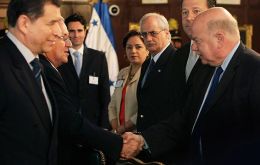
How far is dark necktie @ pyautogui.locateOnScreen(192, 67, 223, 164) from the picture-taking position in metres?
3.05

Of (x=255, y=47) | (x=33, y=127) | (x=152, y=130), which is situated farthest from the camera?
(x=255, y=47)

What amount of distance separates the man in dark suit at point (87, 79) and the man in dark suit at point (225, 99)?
2.46m

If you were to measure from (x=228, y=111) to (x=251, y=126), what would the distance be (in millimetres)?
147

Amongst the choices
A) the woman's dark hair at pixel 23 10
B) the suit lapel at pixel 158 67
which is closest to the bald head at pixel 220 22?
the woman's dark hair at pixel 23 10

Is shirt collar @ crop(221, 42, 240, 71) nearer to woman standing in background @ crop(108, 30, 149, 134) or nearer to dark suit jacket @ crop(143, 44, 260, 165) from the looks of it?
dark suit jacket @ crop(143, 44, 260, 165)

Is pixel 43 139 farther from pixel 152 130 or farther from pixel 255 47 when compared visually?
pixel 255 47

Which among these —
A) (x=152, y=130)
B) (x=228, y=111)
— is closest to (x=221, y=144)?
(x=228, y=111)

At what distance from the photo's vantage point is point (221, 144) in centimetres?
296

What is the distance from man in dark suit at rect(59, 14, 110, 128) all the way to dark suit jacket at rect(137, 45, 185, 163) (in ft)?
4.12

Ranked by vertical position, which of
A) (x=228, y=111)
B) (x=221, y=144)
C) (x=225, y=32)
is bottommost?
(x=221, y=144)

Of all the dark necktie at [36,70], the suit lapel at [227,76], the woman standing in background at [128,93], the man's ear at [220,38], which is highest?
the man's ear at [220,38]

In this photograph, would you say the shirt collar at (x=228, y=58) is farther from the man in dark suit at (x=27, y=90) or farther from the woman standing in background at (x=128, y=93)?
the woman standing in background at (x=128, y=93)

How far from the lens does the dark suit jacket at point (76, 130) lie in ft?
11.8

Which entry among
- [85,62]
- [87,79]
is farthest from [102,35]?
[87,79]
